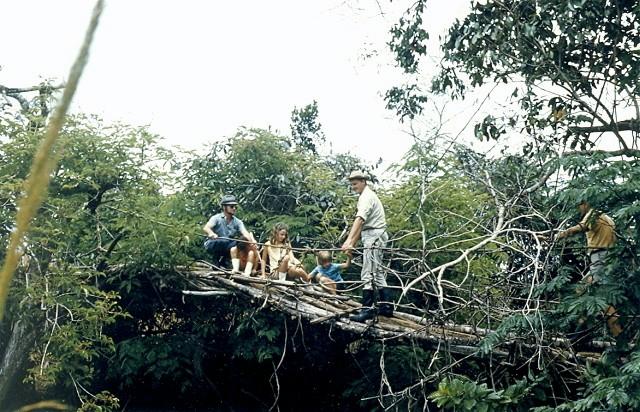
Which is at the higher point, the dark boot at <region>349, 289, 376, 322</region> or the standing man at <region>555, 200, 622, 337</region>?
the standing man at <region>555, 200, 622, 337</region>

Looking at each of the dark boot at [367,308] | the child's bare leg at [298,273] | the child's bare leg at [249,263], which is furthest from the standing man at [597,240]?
the child's bare leg at [249,263]

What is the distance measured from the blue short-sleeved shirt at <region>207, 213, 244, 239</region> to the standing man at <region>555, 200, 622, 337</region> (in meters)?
4.22

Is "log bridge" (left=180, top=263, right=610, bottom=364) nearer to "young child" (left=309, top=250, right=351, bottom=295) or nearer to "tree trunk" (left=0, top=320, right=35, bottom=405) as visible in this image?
"young child" (left=309, top=250, right=351, bottom=295)

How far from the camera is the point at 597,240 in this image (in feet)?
24.6

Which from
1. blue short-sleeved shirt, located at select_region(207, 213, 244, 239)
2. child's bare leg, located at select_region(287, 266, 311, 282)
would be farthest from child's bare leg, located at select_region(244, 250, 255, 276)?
child's bare leg, located at select_region(287, 266, 311, 282)

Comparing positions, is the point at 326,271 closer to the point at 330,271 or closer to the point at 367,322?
the point at 330,271

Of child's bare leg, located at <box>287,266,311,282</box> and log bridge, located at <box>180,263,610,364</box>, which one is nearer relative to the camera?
log bridge, located at <box>180,263,610,364</box>

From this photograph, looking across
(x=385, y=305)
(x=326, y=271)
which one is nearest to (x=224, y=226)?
(x=326, y=271)

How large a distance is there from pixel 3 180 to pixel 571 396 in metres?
5.71

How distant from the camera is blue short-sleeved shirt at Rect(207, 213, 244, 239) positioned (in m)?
10.6

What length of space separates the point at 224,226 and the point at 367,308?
2.36 m

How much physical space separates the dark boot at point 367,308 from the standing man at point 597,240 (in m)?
2.13

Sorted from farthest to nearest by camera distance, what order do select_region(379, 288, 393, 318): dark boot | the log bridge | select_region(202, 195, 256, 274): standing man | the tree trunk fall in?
select_region(202, 195, 256, 274): standing man
the tree trunk
select_region(379, 288, 393, 318): dark boot
the log bridge

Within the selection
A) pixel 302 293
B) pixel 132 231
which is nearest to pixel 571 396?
pixel 302 293
